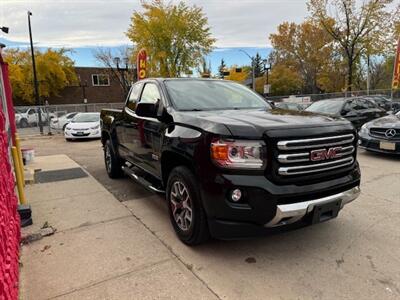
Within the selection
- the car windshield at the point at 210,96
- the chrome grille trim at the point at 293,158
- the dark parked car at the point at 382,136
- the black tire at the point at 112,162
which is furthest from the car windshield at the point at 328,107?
the chrome grille trim at the point at 293,158

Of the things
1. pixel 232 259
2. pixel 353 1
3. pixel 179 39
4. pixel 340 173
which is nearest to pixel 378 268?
pixel 340 173

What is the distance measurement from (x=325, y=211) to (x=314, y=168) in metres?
0.42

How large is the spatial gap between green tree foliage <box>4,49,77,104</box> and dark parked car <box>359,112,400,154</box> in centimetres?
3411

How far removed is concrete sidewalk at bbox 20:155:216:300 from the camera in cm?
277

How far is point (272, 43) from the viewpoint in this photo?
46.9m

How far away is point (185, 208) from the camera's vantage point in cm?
340

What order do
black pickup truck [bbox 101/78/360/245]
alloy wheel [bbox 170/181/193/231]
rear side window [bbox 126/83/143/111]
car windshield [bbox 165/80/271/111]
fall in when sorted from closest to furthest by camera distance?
black pickup truck [bbox 101/78/360/245] → alloy wheel [bbox 170/181/193/231] → car windshield [bbox 165/80/271/111] → rear side window [bbox 126/83/143/111]

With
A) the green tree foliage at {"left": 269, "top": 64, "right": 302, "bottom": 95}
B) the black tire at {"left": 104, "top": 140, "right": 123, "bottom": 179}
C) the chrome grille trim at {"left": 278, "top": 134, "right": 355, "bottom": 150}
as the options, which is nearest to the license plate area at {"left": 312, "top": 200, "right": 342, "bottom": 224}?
the chrome grille trim at {"left": 278, "top": 134, "right": 355, "bottom": 150}

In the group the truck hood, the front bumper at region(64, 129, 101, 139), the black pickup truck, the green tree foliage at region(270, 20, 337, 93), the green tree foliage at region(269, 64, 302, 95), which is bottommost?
the front bumper at region(64, 129, 101, 139)

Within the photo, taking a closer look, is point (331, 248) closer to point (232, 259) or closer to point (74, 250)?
point (232, 259)

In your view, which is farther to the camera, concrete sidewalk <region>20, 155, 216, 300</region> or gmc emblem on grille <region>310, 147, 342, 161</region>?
gmc emblem on grille <region>310, 147, 342, 161</region>

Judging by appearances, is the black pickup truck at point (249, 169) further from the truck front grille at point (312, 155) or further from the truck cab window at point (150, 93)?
the truck cab window at point (150, 93)

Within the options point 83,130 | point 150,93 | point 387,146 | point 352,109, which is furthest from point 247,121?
point 83,130

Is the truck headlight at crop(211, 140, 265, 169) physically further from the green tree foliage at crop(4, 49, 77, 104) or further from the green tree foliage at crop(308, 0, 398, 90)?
the green tree foliage at crop(4, 49, 77, 104)
